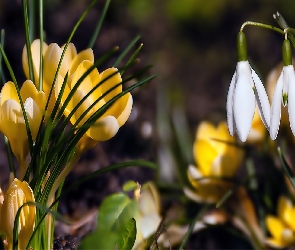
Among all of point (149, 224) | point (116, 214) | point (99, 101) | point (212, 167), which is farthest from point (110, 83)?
point (212, 167)

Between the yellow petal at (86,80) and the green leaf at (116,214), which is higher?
the yellow petal at (86,80)

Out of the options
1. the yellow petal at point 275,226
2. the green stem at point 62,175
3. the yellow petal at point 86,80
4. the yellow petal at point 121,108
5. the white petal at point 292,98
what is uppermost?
the yellow petal at point 86,80

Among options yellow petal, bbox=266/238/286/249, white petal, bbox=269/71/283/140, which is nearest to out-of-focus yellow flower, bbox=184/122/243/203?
yellow petal, bbox=266/238/286/249

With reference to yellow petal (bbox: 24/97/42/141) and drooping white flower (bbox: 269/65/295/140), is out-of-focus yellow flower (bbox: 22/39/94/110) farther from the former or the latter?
drooping white flower (bbox: 269/65/295/140)

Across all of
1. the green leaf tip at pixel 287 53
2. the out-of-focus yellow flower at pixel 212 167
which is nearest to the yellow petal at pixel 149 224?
the out-of-focus yellow flower at pixel 212 167

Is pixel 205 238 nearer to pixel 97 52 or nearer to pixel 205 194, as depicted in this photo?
pixel 205 194

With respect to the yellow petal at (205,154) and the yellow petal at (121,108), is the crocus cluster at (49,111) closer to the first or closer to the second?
the yellow petal at (121,108)

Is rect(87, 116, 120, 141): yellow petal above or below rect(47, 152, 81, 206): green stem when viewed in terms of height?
above
